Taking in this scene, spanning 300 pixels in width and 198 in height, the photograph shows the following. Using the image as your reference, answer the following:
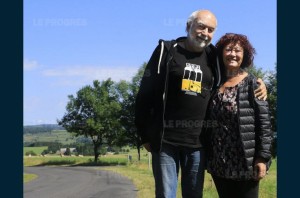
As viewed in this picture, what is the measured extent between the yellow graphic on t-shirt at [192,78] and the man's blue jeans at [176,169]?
0.53 m

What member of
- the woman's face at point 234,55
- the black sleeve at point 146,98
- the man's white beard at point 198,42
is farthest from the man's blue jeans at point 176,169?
the man's white beard at point 198,42

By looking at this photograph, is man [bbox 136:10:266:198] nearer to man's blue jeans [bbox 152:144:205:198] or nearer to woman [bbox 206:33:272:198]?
man's blue jeans [bbox 152:144:205:198]

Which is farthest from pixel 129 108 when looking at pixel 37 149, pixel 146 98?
pixel 146 98

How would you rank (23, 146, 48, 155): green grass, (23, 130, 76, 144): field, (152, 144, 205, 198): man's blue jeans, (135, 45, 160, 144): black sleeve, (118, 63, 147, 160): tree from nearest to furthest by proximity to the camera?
(152, 144, 205, 198): man's blue jeans
(135, 45, 160, 144): black sleeve
(118, 63, 147, 160): tree
(23, 146, 48, 155): green grass
(23, 130, 76, 144): field

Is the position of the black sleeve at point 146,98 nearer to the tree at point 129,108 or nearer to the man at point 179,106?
the man at point 179,106

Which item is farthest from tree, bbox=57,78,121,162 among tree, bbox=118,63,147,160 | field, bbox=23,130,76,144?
field, bbox=23,130,76,144

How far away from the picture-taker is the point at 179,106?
13.7 feet

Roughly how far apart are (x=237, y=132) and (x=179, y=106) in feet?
1.83

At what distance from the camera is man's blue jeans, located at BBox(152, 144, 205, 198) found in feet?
13.6

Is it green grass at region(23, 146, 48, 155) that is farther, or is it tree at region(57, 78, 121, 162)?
green grass at region(23, 146, 48, 155)

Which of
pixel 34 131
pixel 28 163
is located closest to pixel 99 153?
pixel 28 163

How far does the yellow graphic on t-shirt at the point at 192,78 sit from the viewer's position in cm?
414

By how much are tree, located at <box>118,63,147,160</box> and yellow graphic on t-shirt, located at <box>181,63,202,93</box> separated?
51.8m

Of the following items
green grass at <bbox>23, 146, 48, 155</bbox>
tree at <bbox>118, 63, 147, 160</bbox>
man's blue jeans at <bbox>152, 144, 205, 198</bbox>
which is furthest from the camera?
green grass at <bbox>23, 146, 48, 155</bbox>
